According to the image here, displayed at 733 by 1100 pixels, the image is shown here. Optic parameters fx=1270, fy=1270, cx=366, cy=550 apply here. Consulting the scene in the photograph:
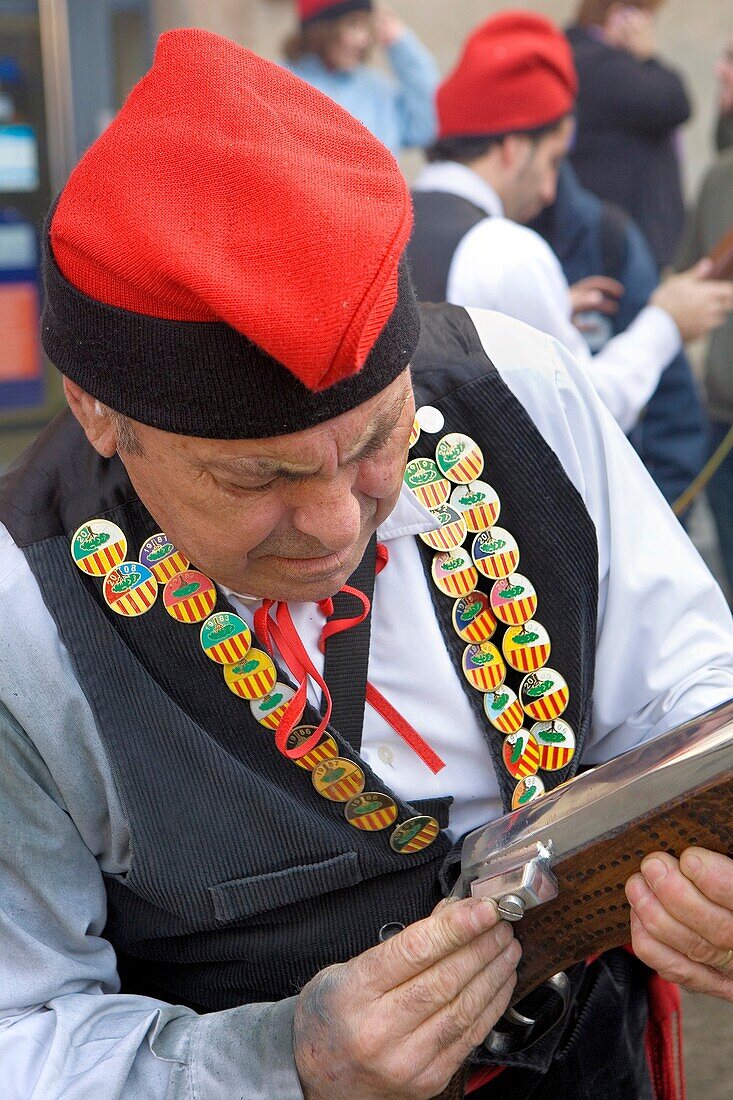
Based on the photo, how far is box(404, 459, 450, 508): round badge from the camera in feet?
4.61

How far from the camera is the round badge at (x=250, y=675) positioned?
4.32 ft

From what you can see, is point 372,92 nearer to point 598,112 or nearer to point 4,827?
point 598,112

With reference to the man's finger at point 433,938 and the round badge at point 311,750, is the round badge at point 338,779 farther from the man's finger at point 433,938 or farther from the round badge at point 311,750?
the man's finger at point 433,938

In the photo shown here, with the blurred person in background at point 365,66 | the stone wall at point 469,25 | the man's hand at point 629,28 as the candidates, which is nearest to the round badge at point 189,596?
the blurred person in background at point 365,66

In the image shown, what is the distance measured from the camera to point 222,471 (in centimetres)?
110

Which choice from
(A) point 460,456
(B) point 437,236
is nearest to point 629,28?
(B) point 437,236

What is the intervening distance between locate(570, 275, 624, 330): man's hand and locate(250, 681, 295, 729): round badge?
7.73 feet

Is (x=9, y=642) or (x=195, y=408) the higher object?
(x=195, y=408)

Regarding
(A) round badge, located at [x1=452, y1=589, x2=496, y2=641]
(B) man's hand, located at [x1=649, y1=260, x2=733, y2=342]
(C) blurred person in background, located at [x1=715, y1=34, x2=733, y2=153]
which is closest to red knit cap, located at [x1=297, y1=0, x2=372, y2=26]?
(C) blurred person in background, located at [x1=715, y1=34, x2=733, y2=153]

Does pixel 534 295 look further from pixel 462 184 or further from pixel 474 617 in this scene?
pixel 474 617

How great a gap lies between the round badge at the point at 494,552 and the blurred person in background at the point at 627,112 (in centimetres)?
403

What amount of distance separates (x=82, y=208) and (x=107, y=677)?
46cm

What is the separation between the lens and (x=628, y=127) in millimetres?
5086

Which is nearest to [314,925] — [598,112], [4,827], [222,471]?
[4,827]
